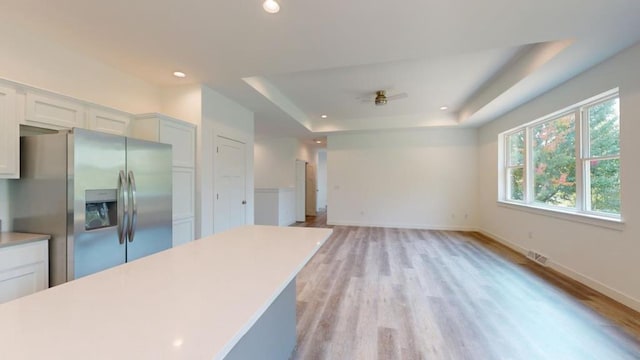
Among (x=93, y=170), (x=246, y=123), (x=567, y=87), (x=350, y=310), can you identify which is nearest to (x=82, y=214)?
(x=93, y=170)

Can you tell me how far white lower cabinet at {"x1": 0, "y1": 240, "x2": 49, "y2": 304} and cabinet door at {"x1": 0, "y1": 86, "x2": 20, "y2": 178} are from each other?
0.61 meters

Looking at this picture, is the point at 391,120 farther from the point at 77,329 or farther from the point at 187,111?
the point at 77,329

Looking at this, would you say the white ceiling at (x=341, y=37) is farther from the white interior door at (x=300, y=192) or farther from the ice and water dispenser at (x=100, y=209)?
the white interior door at (x=300, y=192)

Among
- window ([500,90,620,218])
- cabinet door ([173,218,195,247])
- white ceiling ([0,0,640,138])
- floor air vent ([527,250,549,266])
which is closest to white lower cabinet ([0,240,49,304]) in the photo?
cabinet door ([173,218,195,247])

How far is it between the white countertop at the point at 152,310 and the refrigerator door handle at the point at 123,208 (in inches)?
54.1

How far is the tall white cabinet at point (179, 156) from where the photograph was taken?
295 cm

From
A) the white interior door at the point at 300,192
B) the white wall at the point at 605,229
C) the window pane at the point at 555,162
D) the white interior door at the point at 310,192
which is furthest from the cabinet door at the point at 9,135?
the white interior door at the point at 310,192

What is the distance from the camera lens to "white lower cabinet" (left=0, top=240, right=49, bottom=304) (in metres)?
1.73

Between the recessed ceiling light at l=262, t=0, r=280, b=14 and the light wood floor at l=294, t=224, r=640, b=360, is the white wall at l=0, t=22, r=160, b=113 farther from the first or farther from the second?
the light wood floor at l=294, t=224, r=640, b=360

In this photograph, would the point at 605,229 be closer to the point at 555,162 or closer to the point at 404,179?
the point at 555,162

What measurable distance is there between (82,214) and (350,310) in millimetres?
2385

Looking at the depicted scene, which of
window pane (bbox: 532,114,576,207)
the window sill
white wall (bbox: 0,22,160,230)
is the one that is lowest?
the window sill

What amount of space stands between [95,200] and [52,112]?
88cm

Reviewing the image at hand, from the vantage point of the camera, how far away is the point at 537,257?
3846 mm
